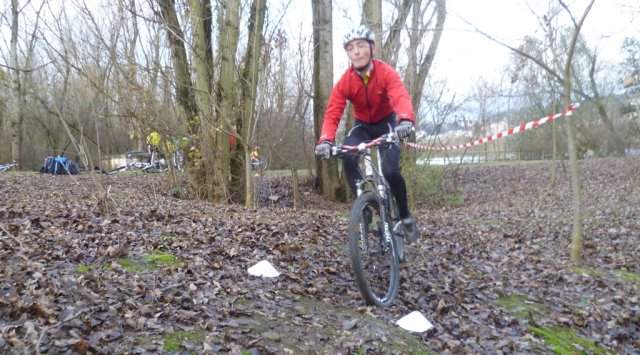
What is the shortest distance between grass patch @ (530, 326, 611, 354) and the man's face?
8.29 feet

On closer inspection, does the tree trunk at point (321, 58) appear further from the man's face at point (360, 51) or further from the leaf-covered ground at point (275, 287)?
the man's face at point (360, 51)

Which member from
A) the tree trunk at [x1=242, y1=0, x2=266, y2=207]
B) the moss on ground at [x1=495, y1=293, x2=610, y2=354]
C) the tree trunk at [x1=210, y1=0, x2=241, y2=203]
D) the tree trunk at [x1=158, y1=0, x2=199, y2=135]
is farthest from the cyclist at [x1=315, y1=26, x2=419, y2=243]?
the tree trunk at [x1=158, y1=0, x2=199, y2=135]

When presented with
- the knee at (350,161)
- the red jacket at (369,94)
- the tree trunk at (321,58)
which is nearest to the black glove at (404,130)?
the red jacket at (369,94)

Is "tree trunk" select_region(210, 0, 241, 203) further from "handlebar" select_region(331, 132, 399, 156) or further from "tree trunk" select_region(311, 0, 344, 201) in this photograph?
"handlebar" select_region(331, 132, 399, 156)

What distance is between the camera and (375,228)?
13.5 feet

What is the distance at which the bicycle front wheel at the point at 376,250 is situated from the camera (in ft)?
12.6

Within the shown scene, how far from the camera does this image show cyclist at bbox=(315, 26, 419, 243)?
4242 mm

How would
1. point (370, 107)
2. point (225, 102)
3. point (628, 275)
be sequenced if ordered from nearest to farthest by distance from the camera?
point (370, 107), point (628, 275), point (225, 102)

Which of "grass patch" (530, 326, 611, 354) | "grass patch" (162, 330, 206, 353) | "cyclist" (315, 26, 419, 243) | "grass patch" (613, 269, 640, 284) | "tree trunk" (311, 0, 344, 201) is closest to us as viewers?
"grass patch" (162, 330, 206, 353)

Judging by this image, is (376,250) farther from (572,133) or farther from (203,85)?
(203,85)

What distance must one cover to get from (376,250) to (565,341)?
1546 millimetres

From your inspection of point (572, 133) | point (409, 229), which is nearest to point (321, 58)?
point (572, 133)

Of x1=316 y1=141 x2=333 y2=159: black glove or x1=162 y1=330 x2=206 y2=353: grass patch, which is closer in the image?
x1=162 y1=330 x2=206 y2=353: grass patch

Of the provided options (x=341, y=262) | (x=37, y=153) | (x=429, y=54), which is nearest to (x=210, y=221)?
(x=341, y=262)
